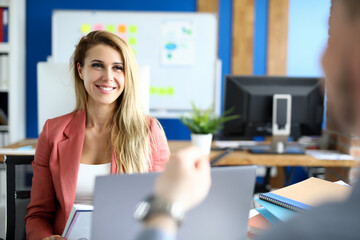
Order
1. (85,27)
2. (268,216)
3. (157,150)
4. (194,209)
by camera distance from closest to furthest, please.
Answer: (194,209) < (268,216) < (157,150) < (85,27)

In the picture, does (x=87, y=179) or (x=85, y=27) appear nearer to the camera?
(x=87, y=179)

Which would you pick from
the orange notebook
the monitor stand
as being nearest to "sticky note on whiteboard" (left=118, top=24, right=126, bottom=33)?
the monitor stand

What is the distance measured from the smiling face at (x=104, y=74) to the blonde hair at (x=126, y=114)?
2cm

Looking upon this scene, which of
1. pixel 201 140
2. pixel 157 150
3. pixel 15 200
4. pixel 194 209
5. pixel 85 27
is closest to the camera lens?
pixel 194 209

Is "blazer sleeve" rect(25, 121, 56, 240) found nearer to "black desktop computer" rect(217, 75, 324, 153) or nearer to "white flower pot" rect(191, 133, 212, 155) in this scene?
"white flower pot" rect(191, 133, 212, 155)

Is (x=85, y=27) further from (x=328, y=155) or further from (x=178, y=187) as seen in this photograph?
(x=178, y=187)

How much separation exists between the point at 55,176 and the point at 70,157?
0.29ft

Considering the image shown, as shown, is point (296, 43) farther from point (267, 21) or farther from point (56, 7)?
point (56, 7)

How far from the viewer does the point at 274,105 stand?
2.21 m

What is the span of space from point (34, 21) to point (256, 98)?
8.98ft

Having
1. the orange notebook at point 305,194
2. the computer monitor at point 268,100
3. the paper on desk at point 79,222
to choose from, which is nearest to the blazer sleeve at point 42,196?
the paper on desk at point 79,222

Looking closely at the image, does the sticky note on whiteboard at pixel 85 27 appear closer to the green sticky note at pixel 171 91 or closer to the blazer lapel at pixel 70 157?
the green sticky note at pixel 171 91

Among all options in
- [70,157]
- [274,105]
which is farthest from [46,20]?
[70,157]

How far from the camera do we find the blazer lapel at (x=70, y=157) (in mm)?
1272
